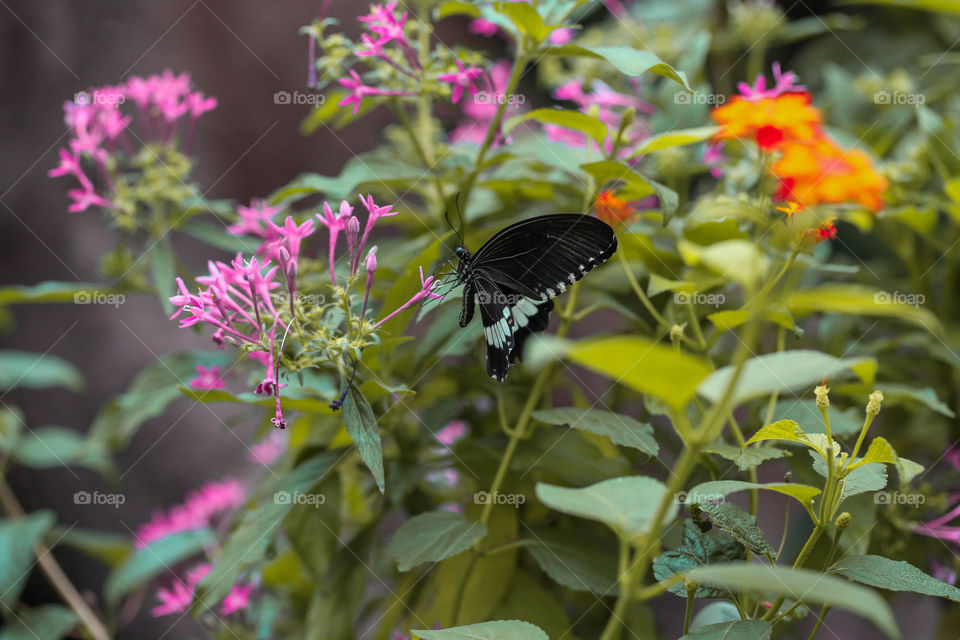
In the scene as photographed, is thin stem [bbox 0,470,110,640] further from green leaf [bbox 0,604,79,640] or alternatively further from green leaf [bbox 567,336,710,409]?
green leaf [bbox 567,336,710,409]

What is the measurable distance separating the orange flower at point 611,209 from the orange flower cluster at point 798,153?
15cm

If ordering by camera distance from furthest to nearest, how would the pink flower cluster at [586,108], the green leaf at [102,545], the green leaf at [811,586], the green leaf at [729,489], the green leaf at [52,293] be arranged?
the green leaf at [102,545] → the pink flower cluster at [586,108] → the green leaf at [52,293] → the green leaf at [729,489] → the green leaf at [811,586]

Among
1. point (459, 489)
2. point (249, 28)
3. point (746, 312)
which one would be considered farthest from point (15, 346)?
point (746, 312)

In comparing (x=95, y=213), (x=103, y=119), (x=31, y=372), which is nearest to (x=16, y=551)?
(x=31, y=372)

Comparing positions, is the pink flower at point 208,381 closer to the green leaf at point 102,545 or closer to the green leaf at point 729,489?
the green leaf at point 729,489

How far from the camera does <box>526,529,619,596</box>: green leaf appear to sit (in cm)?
76

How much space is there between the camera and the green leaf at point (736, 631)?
555mm

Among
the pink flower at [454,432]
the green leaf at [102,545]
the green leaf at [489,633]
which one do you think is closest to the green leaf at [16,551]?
the green leaf at [102,545]

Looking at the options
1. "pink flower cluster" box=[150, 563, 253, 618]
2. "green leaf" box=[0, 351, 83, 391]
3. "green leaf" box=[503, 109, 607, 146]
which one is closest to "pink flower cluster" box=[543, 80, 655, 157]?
"green leaf" box=[503, 109, 607, 146]

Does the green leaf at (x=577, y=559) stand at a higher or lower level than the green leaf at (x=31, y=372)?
lower

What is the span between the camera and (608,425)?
73 cm

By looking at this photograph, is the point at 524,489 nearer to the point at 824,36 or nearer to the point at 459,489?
the point at 459,489

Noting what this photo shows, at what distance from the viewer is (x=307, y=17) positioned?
5.99 feet

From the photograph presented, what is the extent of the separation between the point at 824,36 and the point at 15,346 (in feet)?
7.09
